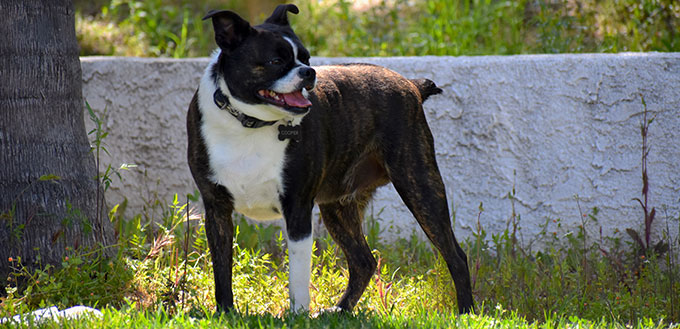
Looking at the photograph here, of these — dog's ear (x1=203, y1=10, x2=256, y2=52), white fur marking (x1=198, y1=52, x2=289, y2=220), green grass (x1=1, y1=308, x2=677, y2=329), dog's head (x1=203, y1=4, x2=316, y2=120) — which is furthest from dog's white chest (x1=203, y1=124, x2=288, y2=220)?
green grass (x1=1, y1=308, x2=677, y2=329)

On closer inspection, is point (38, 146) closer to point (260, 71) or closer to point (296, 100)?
point (260, 71)

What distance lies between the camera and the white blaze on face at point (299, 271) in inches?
140

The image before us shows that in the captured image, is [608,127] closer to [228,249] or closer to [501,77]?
→ [501,77]

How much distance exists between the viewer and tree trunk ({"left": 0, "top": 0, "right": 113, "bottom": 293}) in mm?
3963

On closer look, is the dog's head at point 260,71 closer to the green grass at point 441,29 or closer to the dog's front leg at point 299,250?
the dog's front leg at point 299,250

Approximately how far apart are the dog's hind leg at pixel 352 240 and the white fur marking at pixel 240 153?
0.84m

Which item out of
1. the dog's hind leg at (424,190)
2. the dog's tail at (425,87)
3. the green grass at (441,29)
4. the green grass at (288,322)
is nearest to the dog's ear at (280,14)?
the dog's hind leg at (424,190)

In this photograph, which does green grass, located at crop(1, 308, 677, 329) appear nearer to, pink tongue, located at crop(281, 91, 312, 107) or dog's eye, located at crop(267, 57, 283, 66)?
pink tongue, located at crop(281, 91, 312, 107)

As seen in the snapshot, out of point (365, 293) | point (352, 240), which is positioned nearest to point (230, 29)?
point (352, 240)

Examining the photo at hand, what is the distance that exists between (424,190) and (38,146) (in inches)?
81.4

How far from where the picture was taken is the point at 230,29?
3.40 meters

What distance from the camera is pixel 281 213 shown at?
3.61 metres

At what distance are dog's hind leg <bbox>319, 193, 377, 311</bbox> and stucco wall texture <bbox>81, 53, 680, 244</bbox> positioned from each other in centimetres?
127

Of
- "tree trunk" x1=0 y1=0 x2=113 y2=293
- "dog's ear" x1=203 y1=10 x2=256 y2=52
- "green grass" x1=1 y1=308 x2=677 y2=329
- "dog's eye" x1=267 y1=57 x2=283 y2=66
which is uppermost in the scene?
"dog's ear" x1=203 y1=10 x2=256 y2=52
